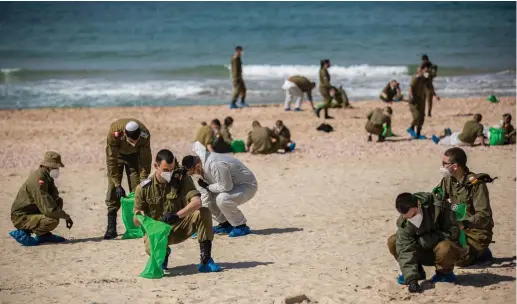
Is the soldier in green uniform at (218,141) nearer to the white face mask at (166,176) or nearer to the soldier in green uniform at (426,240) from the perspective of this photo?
the white face mask at (166,176)

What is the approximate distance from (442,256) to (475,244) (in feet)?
3.14

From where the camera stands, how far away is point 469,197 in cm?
904

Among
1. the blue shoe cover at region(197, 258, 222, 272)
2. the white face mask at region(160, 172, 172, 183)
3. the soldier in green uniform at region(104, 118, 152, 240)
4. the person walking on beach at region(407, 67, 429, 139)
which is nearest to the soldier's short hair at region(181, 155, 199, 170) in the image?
the white face mask at region(160, 172, 172, 183)

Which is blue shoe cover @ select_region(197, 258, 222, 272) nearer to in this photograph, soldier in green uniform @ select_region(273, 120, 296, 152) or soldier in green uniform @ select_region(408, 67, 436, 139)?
soldier in green uniform @ select_region(273, 120, 296, 152)

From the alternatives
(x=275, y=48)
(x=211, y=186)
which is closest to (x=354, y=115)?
(x=211, y=186)

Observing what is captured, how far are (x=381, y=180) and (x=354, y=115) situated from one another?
784 cm

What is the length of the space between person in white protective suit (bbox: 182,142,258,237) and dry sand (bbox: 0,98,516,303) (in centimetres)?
25

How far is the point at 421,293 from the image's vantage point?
332 inches

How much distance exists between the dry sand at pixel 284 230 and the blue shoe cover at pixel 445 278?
9 cm

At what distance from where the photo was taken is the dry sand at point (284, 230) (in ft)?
28.4

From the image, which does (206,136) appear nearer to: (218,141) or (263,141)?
(218,141)

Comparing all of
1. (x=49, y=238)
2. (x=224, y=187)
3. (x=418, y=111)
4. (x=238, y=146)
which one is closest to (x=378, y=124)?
(x=418, y=111)

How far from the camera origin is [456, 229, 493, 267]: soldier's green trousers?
30.1 ft

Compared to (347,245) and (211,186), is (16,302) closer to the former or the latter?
(211,186)
